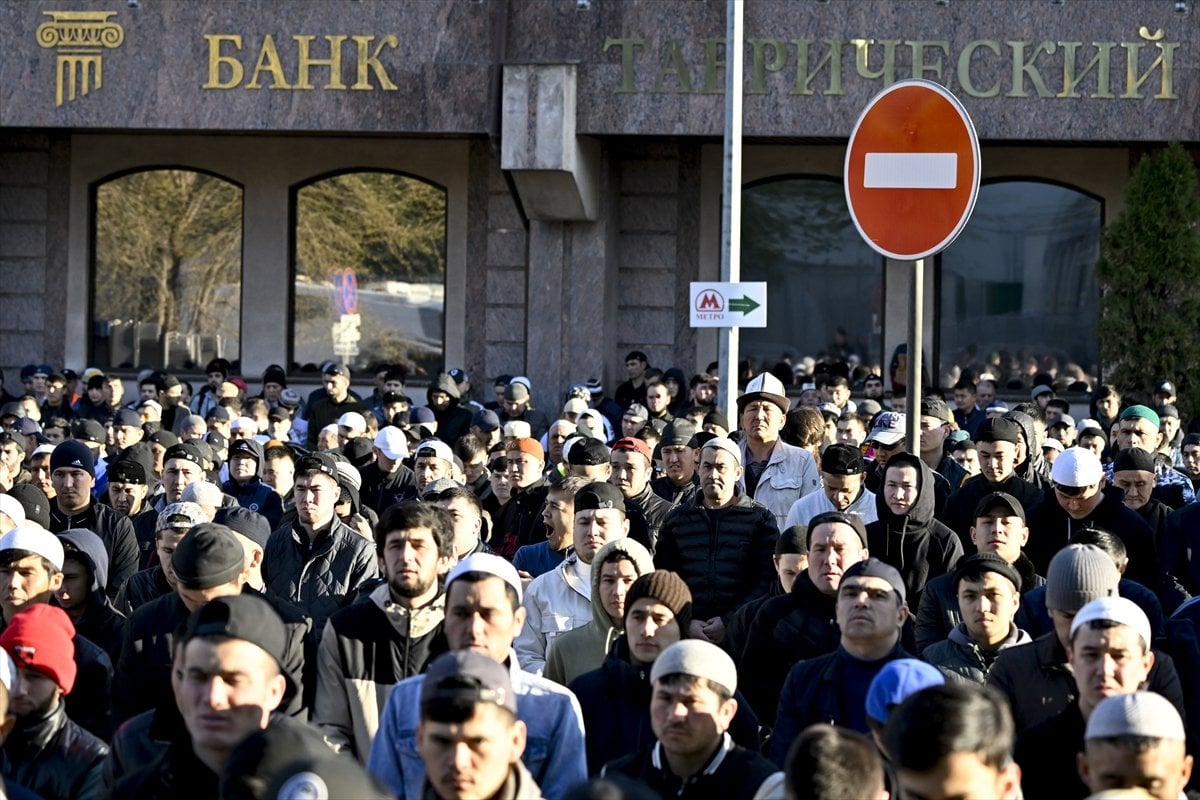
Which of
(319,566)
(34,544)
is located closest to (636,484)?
(319,566)

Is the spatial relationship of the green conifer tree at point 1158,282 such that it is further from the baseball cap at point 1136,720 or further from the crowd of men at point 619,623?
the baseball cap at point 1136,720

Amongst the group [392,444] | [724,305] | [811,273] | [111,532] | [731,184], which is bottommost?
[111,532]

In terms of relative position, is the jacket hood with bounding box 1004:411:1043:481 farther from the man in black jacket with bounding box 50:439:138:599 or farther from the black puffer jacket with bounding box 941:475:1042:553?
the man in black jacket with bounding box 50:439:138:599

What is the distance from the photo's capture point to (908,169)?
7.61 meters

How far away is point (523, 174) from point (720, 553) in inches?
425

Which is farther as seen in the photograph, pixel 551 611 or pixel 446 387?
pixel 446 387

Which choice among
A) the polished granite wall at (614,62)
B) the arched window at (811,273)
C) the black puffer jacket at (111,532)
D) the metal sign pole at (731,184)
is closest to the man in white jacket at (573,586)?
the black puffer jacket at (111,532)

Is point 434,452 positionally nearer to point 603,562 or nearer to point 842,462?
point 842,462

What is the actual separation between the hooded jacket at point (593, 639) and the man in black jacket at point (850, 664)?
1.12 m

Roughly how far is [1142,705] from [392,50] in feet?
52.3

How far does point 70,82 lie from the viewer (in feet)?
66.1

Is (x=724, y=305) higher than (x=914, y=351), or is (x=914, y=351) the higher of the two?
(x=724, y=305)

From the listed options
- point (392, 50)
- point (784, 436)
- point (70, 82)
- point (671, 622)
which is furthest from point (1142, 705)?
point (70, 82)

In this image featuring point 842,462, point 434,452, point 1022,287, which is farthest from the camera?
point 1022,287
